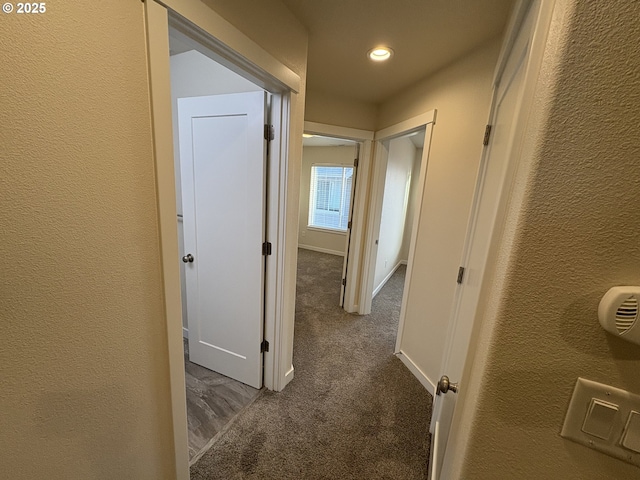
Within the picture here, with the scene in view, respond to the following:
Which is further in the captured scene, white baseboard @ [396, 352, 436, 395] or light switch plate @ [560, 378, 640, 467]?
white baseboard @ [396, 352, 436, 395]

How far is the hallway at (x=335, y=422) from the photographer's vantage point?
1.40m

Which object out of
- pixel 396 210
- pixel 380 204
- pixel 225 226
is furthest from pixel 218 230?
pixel 396 210

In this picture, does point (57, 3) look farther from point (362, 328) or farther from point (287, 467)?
point (362, 328)

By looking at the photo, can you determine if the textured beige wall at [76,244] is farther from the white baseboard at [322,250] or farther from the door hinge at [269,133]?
the white baseboard at [322,250]

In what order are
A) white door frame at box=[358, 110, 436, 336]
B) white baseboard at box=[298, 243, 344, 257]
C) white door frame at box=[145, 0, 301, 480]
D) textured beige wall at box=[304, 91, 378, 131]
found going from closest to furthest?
white door frame at box=[145, 0, 301, 480] < white door frame at box=[358, 110, 436, 336] < textured beige wall at box=[304, 91, 378, 131] < white baseboard at box=[298, 243, 344, 257]

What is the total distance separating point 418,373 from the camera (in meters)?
2.13

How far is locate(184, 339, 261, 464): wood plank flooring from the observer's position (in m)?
1.54

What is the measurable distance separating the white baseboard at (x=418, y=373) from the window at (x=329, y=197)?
347cm

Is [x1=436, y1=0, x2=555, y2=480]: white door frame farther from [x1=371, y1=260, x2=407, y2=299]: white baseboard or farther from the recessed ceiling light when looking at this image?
[x1=371, y1=260, x2=407, y2=299]: white baseboard

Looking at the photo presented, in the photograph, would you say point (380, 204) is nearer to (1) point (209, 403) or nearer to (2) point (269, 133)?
(2) point (269, 133)

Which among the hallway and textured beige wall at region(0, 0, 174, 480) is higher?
textured beige wall at region(0, 0, 174, 480)

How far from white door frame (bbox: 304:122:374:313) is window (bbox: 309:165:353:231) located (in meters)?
2.57

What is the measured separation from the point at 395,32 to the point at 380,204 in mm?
1570

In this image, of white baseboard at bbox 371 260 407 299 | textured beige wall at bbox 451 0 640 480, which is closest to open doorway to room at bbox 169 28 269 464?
textured beige wall at bbox 451 0 640 480
